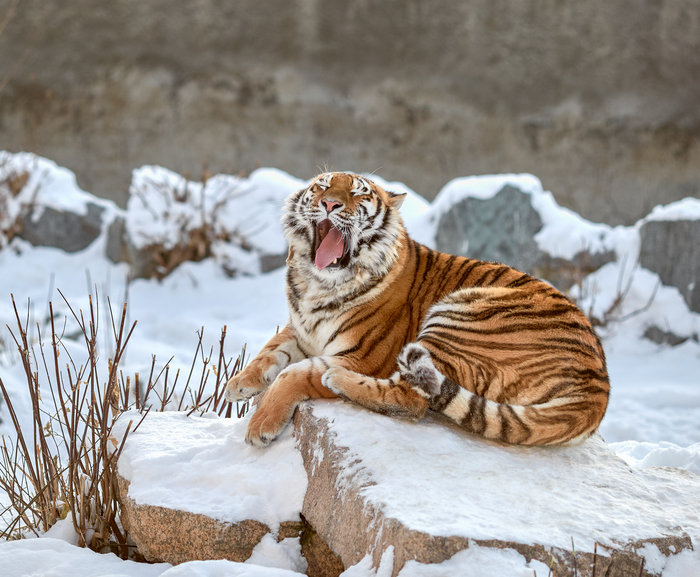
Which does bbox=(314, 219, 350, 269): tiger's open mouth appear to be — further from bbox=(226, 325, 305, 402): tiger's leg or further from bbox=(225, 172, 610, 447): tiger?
bbox=(226, 325, 305, 402): tiger's leg

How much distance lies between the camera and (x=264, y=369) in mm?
2355

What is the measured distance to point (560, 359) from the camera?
2084 mm

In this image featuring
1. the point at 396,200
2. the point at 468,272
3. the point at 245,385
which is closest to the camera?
the point at 245,385

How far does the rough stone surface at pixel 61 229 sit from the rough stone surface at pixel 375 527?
5933mm

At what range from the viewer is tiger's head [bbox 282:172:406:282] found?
2352 mm

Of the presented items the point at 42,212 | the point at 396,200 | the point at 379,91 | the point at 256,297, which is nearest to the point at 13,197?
the point at 42,212

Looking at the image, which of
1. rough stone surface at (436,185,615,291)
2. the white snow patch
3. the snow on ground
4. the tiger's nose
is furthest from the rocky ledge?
rough stone surface at (436,185,615,291)

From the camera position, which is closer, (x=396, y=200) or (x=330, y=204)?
(x=330, y=204)

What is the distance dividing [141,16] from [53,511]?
9.67m

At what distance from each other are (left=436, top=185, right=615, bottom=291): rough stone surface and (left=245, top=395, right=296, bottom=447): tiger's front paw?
4579 millimetres

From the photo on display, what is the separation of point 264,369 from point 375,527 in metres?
0.91

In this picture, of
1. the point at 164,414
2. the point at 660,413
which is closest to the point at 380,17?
the point at 660,413

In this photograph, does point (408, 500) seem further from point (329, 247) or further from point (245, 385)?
point (329, 247)

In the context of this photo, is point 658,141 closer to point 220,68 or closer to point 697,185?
point 697,185
